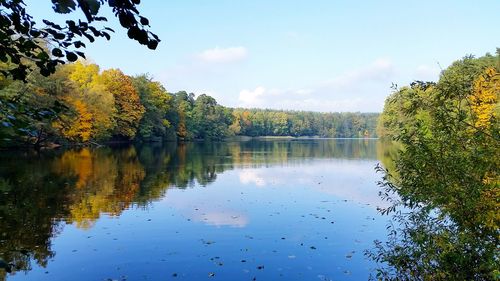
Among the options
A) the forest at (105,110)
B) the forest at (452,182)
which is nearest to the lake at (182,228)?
the forest at (105,110)

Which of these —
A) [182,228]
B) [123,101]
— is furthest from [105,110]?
[182,228]

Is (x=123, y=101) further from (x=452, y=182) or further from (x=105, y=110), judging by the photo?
(x=452, y=182)

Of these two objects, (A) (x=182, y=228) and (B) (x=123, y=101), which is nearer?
(A) (x=182, y=228)

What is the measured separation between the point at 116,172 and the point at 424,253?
27.5 m

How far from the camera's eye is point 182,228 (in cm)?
1557

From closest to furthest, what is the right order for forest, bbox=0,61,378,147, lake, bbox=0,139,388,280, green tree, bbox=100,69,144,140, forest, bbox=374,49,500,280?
forest, bbox=0,61,378,147, forest, bbox=374,49,500,280, lake, bbox=0,139,388,280, green tree, bbox=100,69,144,140

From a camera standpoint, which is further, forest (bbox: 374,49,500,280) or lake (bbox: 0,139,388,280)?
lake (bbox: 0,139,388,280)

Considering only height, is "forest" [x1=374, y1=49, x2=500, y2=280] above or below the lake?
above

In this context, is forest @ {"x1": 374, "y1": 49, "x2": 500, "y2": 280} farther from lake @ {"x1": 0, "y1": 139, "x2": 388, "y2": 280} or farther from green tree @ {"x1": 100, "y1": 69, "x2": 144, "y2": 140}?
green tree @ {"x1": 100, "y1": 69, "x2": 144, "y2": 140}

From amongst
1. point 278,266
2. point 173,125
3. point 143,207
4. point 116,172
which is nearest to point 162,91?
point 173,125

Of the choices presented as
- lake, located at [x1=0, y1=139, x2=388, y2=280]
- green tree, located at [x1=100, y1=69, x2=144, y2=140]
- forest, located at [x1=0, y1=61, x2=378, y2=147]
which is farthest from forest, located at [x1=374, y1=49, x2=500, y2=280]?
green tree, located at [x1=100, y1=69, x2=144, y2=140]

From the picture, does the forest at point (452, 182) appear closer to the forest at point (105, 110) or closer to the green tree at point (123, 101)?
the forest at point (105, 110)

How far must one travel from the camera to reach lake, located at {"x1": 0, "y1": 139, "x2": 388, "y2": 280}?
1109 centimetres

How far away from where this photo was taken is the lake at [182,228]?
36.4 feet
